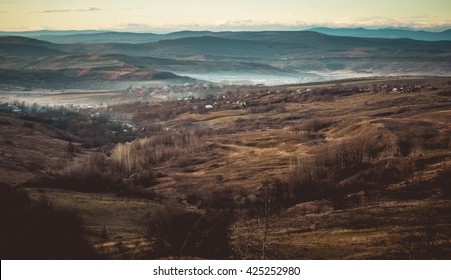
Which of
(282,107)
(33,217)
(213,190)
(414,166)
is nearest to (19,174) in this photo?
(213,190)

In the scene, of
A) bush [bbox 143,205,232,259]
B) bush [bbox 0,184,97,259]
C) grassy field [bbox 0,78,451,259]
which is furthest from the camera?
grassy field [bbox 0,78,451,259]

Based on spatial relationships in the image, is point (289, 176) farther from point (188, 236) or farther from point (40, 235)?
point (40, 235)

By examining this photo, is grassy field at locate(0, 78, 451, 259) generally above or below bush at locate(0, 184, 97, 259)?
below

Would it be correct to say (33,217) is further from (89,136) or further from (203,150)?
(89,136)

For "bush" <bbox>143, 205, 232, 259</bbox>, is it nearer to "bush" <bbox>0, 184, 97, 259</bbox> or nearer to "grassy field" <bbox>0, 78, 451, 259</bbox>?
"grassy field" <bbox>0, 78, 451, 259</bbox>

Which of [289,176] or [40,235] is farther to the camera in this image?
[289,176]

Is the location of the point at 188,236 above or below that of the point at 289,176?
above

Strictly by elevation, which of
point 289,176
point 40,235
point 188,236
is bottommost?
point 289,176

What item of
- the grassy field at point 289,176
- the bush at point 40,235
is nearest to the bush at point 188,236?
the grassy field at point 289,176

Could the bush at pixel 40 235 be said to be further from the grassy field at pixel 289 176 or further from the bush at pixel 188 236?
the bush at pixel 188 236

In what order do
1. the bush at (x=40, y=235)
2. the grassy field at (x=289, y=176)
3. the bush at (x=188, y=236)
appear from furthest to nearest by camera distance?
the grassy field at (x=289, y=176), the bush at (x=188, y=236), the bush at (x=40, y=235)

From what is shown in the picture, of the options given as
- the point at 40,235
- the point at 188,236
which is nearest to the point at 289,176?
the point at 188,236

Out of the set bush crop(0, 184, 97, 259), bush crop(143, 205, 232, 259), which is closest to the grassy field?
bush crop(143, 205, 232, 259)
